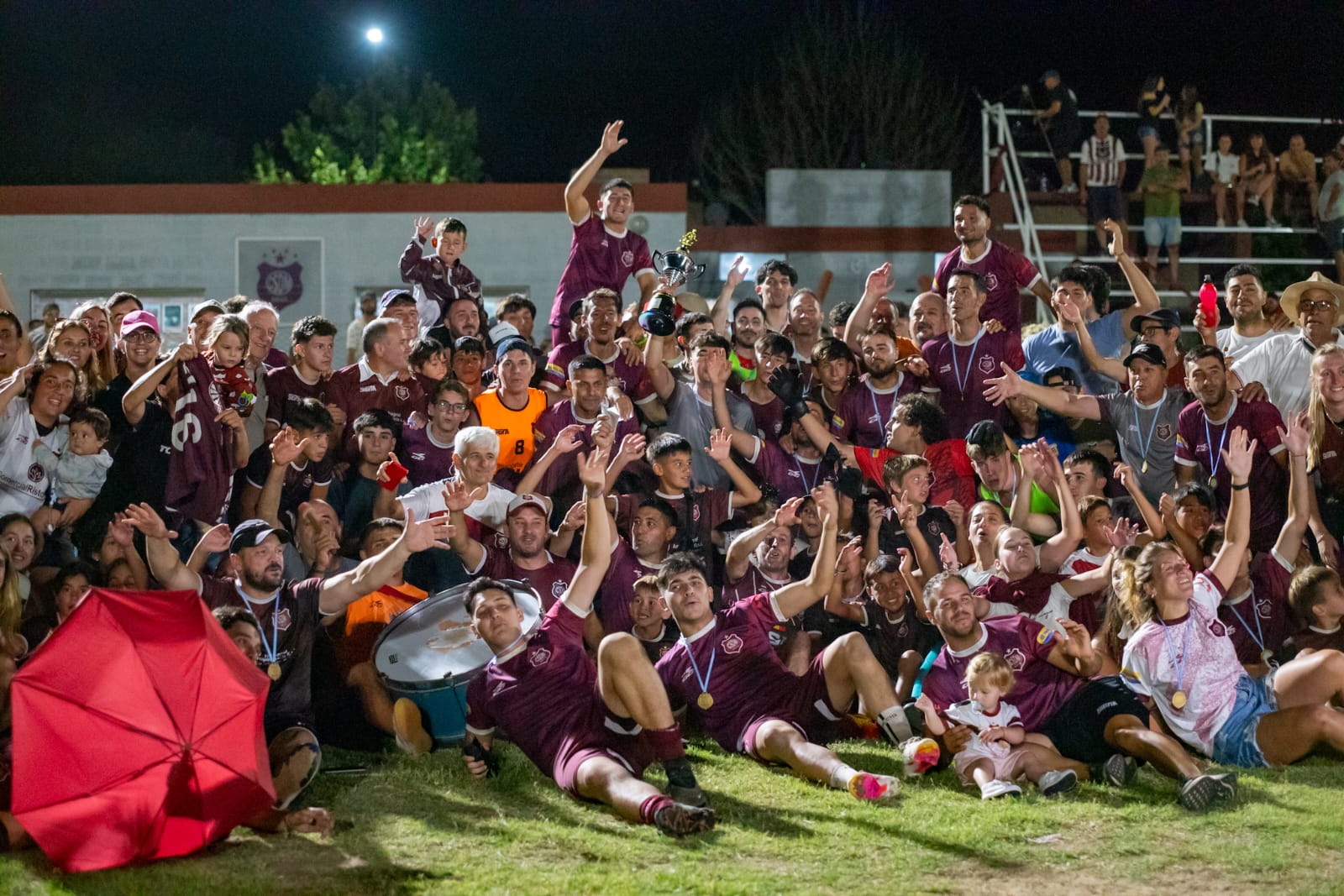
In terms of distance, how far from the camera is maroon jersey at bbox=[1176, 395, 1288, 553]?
29.1ft

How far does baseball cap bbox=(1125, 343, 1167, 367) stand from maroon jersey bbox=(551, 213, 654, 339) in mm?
3494

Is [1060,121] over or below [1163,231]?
over

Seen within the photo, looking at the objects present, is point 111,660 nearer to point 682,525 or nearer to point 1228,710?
point 682,525

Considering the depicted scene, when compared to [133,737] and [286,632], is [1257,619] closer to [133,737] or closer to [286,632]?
[286,632]

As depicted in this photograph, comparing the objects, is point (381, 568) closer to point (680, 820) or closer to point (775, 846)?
point (680, 820)

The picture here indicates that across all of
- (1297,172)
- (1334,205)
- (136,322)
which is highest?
(1297,172)

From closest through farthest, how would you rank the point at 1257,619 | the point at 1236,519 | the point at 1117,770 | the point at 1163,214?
the point at 1117,770, the point at 1236,519, the point at 1257,619, the point at 1163,214

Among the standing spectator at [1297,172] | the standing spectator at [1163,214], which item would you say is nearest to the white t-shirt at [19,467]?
the standing spectator at [1163,214]

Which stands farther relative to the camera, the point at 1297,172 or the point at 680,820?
the point at 1297,172

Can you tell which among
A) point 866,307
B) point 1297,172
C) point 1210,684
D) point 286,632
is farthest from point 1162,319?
point 1297,172

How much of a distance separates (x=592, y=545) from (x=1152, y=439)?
4.00m

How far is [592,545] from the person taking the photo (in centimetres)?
714

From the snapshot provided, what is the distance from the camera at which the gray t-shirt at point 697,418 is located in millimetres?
9398

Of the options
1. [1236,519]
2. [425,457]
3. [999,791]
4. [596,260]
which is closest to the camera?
[999,791]
